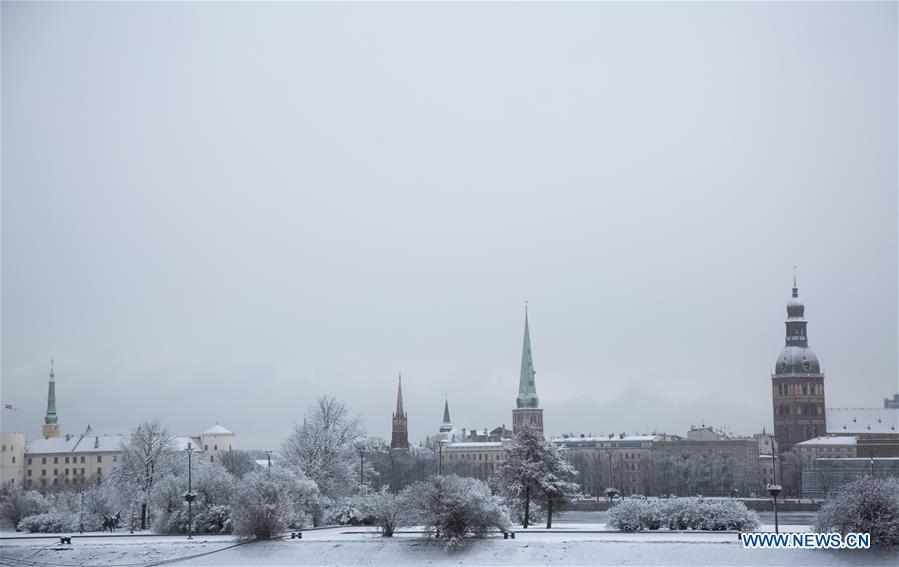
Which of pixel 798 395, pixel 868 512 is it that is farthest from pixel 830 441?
pixel 868 512

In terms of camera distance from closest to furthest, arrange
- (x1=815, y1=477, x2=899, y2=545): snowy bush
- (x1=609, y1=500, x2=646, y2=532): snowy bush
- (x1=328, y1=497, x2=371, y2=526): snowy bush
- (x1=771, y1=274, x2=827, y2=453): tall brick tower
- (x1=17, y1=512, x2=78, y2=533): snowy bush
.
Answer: (x1=815, y1=477, x2=899, y2=545): snowy bush → (x1=609, y1=500, x2=646, y2=532): snowy bush → (x1=328, y1=497, x2=371, y2=526): snowy bush → (x1=17, y1=512, x2=78, y2=533): snowy bush → (x1=771, y1=274, x2=827, y2=453): tall brick tower

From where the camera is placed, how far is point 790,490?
472 feet

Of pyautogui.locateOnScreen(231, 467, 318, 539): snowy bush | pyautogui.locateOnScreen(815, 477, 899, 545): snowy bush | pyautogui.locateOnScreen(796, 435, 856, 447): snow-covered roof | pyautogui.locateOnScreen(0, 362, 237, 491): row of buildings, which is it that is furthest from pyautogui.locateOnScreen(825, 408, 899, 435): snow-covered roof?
pyautogui.locateOnScreen(815, 477, 899, 545): snowy bush

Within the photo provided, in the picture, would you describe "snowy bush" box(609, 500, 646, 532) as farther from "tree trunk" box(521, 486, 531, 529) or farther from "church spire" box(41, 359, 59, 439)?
"church spire" box(41, 359, 59, 439)

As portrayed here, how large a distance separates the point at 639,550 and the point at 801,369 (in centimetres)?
13929

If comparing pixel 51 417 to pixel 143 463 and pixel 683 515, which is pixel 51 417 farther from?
pixel 683 515

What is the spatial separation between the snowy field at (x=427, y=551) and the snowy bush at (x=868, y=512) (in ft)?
3.15

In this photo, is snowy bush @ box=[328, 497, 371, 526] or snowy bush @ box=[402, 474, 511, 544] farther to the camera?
snowy bush @ box=[328, 497, 371, 526]

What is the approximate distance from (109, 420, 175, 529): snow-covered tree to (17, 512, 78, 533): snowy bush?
4917 mm

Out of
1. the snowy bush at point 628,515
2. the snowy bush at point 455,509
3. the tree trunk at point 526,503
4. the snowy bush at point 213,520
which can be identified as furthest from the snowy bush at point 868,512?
the snowy bush at point 213,520

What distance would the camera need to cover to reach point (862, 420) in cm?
18525

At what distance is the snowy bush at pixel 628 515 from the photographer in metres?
62.5

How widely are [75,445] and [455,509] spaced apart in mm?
120863

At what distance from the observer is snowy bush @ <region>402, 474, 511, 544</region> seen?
59531mm
